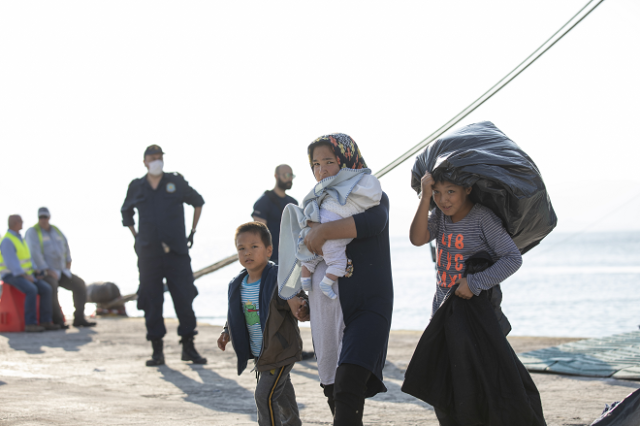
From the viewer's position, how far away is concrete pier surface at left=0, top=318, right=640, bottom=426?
12.1 ft

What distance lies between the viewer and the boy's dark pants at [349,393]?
8.48 ft

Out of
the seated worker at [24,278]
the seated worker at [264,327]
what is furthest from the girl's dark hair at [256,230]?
the seated worker at [24,278]

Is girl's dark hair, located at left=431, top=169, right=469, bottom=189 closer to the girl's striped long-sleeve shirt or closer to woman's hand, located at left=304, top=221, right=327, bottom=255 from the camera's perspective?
the girl's striped long-sleeve shirt

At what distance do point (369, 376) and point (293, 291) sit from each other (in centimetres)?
59

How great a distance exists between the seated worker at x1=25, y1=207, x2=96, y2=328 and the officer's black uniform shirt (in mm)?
4086

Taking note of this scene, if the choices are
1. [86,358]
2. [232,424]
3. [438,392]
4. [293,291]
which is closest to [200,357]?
[86,358]

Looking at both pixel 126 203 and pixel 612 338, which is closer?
pixel 126 203

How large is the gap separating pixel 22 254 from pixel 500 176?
843cm

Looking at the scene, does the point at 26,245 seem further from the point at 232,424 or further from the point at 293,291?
the point at 293,291

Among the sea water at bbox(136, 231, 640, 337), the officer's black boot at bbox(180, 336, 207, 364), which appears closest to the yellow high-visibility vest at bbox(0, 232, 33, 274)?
the sea water at bbox(136, 231, 640, 337)

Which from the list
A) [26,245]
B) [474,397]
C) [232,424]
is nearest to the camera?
[474,397]

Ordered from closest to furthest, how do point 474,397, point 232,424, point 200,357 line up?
point 474,397 < point 232,424 < point 200,357

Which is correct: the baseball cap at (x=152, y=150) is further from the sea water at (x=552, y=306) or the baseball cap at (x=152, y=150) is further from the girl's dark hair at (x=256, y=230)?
the sea water at (x=552, y=306)

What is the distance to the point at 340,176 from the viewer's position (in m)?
2.88
